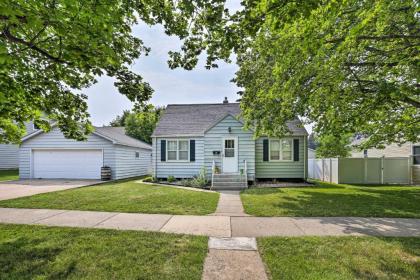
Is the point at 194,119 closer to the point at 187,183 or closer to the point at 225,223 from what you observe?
the point at 187,183

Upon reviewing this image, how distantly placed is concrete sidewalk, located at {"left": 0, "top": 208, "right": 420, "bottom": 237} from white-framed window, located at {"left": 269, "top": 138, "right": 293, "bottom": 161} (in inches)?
315

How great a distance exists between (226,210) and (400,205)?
5.91 metres

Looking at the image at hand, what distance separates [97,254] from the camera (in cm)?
396

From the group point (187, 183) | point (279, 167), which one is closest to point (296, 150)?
point (279, 167)

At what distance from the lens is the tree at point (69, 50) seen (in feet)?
10.3

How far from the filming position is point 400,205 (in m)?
7.79

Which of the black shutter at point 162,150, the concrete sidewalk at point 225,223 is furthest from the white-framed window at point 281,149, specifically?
the concrete sidewalk at point 225,223

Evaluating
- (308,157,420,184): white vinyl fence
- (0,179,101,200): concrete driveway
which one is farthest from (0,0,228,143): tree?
(308,157,420,184): white vinyl fence

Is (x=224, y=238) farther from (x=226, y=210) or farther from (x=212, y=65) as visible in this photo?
(x=212, y=65)

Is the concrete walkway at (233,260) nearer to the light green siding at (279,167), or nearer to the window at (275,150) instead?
the light green siding at (279,167)

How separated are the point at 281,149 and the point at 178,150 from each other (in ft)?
20.8

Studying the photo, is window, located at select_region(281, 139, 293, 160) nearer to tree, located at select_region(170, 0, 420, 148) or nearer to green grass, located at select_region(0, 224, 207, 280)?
tree, located at select_region(170, 0, 420, 148)

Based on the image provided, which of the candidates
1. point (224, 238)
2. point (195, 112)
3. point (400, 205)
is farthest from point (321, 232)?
point (195, 112)

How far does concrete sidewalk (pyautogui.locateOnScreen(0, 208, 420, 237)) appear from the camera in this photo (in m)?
5.10
